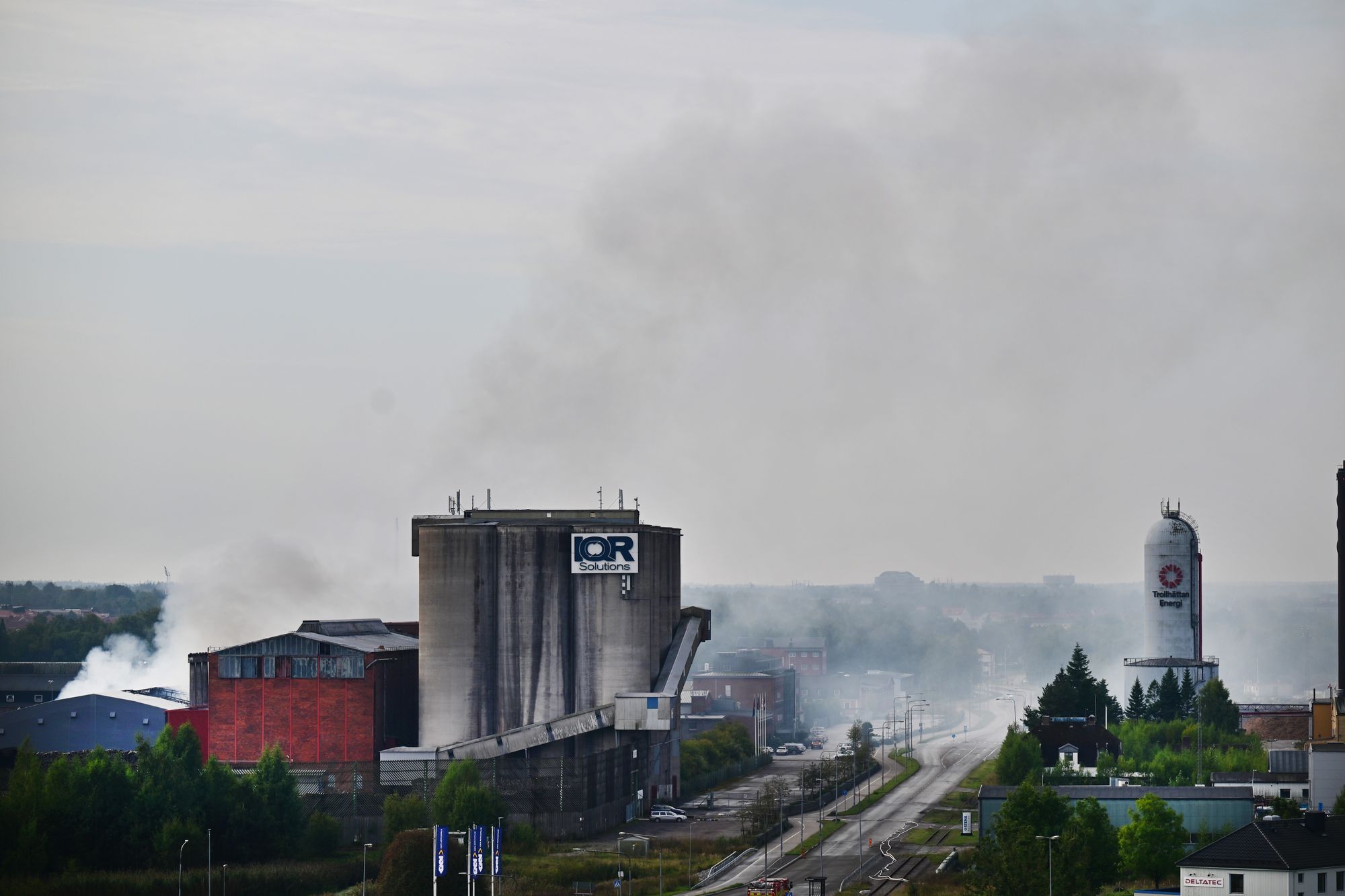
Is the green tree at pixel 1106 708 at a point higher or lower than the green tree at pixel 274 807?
lower

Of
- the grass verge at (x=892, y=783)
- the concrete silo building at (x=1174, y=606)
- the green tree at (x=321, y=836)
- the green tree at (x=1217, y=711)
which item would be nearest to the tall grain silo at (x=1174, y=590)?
the concrete silo building at (x=1174, y=606)

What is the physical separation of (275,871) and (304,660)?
22545mm

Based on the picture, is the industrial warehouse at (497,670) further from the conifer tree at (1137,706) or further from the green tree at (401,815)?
the conifer tree at (1137,706)

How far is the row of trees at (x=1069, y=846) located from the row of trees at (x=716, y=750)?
5153cm

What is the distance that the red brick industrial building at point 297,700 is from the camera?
371 ft

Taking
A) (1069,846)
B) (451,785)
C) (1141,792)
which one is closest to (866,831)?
(1141,792)

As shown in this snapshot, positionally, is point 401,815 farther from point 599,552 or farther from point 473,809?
point 599,552

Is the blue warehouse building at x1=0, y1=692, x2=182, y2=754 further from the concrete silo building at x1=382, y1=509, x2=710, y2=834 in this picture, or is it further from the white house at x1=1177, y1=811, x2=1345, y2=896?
the white house at x1=1177, y1=811, x2=1345, y2=896

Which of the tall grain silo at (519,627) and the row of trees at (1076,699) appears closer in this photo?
the tall grain silo at (519,627)

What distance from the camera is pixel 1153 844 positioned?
8769 cm

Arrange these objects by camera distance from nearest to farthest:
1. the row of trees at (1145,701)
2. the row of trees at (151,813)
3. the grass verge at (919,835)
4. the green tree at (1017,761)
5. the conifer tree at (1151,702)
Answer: the row of trees at (151,813), the grass verge at (919,835), the green tree at (1017,761), the row of trees at (1145,701), the conifer tree at (1151,702)

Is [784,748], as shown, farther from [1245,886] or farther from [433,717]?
[1245,886]

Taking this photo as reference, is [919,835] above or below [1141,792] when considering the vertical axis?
below

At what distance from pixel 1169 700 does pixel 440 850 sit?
3995 inches
